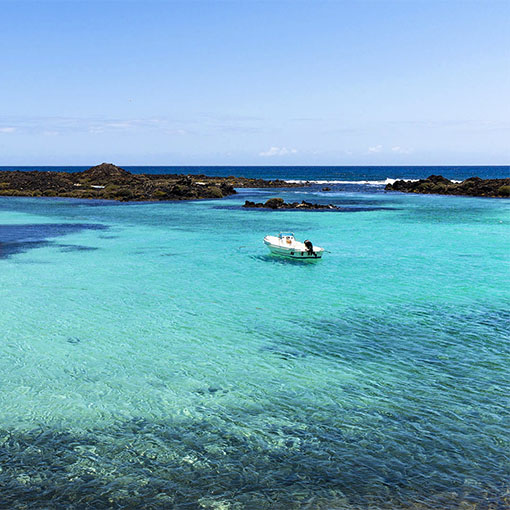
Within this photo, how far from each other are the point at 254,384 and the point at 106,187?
312 ft

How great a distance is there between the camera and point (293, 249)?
3262cm

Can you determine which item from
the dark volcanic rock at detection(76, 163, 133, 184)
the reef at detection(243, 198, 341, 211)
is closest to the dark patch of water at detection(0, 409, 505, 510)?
the reef at detection(243, 198, 341, 211)

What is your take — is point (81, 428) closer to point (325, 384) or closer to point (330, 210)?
point (325, 384)

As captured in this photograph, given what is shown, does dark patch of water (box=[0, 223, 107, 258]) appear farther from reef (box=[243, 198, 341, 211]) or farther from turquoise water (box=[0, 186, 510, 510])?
reef (box=[243, 198, 341, 211])

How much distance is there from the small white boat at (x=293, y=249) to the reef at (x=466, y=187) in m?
76.3

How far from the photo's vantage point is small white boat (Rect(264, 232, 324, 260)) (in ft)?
106

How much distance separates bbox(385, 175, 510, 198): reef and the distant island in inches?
1408

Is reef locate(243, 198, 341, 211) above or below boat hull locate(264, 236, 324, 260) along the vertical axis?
above

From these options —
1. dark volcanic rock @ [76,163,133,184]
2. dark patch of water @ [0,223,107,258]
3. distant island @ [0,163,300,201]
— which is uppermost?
dark volcanic rock @ [76,163,133,184]

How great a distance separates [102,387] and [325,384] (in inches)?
240

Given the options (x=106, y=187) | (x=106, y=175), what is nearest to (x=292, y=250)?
(x=106, y=187)

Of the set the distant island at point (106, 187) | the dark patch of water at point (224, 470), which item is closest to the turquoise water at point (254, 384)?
the dark patch of water at point (224, 470)

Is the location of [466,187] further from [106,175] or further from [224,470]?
[224,470]

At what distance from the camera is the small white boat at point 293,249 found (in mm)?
32281
